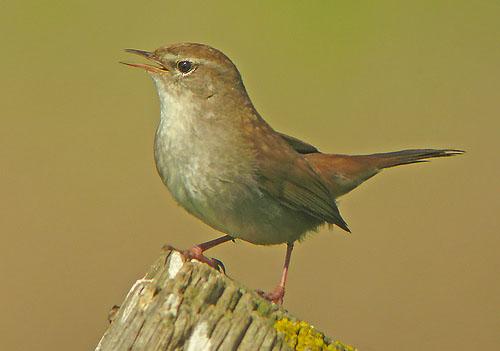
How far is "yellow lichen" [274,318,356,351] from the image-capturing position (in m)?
3.04

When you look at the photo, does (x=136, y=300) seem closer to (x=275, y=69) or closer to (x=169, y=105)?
(x=169, y=105)

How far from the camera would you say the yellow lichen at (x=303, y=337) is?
119 inches

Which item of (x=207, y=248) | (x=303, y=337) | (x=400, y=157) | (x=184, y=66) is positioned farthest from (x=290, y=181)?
(x=303, y=337)

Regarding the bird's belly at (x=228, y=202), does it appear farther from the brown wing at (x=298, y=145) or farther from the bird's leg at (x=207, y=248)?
the brown wing at (x=298, y=145)

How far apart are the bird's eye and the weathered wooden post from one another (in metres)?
2.40

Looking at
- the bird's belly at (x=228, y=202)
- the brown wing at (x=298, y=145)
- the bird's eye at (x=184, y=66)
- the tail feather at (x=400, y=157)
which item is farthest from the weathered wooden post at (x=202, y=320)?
the tail feather at (x=400, y=157)

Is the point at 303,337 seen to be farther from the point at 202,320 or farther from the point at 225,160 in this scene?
the point at 225,160

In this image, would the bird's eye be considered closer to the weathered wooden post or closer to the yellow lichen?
the weathered wooden post

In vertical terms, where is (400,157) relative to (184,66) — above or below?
above

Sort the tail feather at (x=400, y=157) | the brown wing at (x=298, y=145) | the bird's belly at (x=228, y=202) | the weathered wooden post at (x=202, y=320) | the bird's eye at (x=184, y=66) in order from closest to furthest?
1. the weathered wooden post at (x=202, y=320)
2. the bird's belly at (x=228, y=202)
3. the bird's eye at (x=184, y=66)
4. the brown wing at (x=298, y=145)
5. the tail feather at (x=400, y=157)

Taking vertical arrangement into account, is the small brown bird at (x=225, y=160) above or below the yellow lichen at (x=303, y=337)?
above

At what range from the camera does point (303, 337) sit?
3062mm

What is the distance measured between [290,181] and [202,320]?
2.65 meters

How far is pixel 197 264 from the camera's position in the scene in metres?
3.17
